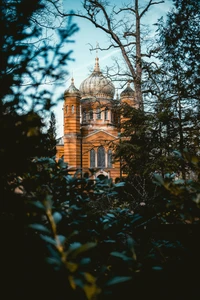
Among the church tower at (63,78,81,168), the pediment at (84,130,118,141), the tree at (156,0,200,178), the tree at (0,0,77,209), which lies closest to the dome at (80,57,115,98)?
the church tower at (63,78,81,168)

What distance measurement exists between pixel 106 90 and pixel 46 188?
35.3m

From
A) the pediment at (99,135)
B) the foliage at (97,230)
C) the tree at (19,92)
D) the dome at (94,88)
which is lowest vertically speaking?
the foliage at (97,230)

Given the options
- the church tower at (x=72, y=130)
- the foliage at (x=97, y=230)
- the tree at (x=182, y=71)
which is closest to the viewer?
the foliage at (x=97, y=230)

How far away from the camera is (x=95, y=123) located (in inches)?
1441

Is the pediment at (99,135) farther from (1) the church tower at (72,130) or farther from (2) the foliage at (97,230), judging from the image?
(2) the foliage at (97,230)

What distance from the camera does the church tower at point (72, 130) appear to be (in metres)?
34.3

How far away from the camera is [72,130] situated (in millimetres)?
34875

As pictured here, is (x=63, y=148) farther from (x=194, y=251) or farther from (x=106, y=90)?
(x=194, y=251)

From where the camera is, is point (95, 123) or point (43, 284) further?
point (95, 123)

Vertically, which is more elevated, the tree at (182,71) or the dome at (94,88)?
the dome at (94,88)

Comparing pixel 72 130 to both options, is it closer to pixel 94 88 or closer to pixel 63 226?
pixel 94 88

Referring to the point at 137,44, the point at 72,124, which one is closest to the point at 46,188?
the point at 137,44

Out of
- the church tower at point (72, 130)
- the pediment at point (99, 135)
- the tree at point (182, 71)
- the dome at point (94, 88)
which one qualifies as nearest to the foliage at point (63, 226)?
the tree at point (182, 71)

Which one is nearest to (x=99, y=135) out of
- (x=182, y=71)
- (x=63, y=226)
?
(x=182, y=71)
